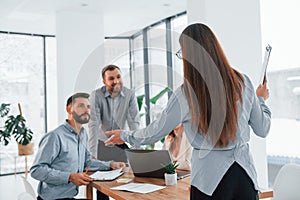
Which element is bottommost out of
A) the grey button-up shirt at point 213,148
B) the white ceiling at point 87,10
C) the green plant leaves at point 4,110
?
the grey button-up shirt at point 213,148

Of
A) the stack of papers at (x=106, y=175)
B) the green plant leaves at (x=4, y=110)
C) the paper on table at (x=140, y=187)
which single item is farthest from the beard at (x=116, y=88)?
the green plant leaves at (x=4, y=110)

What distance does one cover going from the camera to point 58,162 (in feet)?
7.36

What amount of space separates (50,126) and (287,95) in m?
4.18

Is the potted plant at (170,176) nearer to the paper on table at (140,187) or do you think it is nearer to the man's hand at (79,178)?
the paper on table at (140,187)

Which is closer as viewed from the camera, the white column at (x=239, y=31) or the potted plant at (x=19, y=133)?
the white column at (x=239, y=31)

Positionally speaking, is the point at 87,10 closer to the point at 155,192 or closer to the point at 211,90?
the point at 155,192

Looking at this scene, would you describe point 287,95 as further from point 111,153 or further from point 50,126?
point 50,126

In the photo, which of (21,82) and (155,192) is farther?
(21,82)

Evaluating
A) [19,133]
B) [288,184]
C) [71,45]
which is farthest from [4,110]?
[288,184]

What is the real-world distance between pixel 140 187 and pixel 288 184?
772 millimetres

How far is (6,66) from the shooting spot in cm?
621

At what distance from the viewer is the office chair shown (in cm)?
193

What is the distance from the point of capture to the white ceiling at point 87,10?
479 cm

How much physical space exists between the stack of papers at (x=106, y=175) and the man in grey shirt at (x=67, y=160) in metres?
0.07
